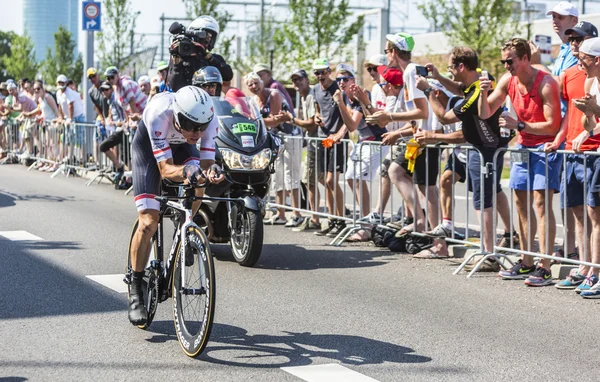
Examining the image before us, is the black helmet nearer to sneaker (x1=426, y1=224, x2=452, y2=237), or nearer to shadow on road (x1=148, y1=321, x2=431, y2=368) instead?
sneaker (x1=426, y1=224, x2=452, y2=237)

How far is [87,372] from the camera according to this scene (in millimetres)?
5734

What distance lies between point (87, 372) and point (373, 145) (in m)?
6.27

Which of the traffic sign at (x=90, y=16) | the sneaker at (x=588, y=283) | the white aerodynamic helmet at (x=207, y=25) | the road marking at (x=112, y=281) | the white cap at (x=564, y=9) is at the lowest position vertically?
the road marking at (x=112, y=281)

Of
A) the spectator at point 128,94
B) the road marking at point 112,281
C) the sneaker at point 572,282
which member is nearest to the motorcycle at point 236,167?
the road marking at point 112,281

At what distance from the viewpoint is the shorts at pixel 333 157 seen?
39.4 ft

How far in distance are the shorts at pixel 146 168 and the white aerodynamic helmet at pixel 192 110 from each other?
671 millimetres

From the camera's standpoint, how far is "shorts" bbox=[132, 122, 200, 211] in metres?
6.72

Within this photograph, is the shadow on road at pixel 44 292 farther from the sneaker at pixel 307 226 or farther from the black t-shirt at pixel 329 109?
the black t-shirt at pixel 329 109

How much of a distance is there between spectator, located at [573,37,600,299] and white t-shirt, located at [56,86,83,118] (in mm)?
14950

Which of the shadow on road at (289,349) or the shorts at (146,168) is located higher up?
the shorts at (146,168)

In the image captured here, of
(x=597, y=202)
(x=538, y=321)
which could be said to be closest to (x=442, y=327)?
(x=538, y=321)

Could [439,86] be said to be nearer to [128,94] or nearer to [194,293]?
[194,293]

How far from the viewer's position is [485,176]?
9.50 meters

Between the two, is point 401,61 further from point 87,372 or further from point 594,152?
point 87,372
